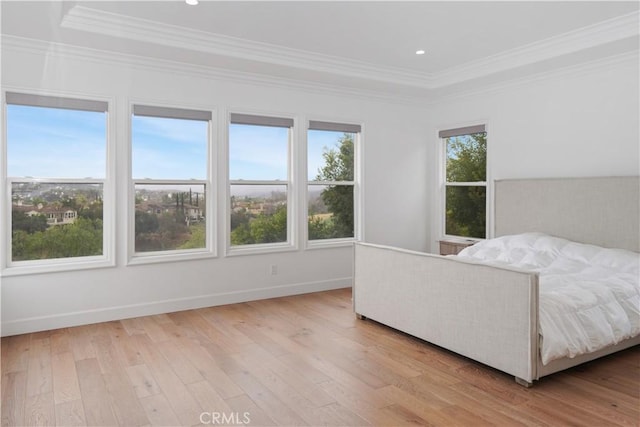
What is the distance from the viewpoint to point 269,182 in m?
5.29

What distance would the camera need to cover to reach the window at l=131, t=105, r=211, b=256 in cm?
457

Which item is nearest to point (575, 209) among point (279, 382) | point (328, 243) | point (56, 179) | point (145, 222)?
point (328, 243)

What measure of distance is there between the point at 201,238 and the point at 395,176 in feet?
8.98

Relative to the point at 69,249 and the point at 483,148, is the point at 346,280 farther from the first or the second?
the point at 69,249

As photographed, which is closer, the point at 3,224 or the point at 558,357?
the point at 558,357

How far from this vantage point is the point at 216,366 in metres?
3.21

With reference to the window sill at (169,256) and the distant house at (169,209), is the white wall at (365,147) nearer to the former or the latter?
the window sill at (169,256)

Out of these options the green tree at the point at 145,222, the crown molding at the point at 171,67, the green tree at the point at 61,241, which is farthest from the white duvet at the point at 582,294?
the green tree at the point at 61,241

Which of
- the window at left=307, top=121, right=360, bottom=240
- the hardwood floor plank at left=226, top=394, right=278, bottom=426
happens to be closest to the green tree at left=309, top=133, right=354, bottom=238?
the window at left=307, top=121, right=360, bottom=240

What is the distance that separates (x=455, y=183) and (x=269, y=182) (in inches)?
101

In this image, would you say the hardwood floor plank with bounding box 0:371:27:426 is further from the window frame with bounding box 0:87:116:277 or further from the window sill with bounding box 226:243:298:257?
the window sill with bounding box 226:243:298:257

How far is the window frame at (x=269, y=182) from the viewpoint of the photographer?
4965 mm

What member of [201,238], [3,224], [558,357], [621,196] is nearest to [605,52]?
[621,196]

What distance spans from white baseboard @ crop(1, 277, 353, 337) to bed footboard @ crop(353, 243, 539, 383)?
4.28ft
